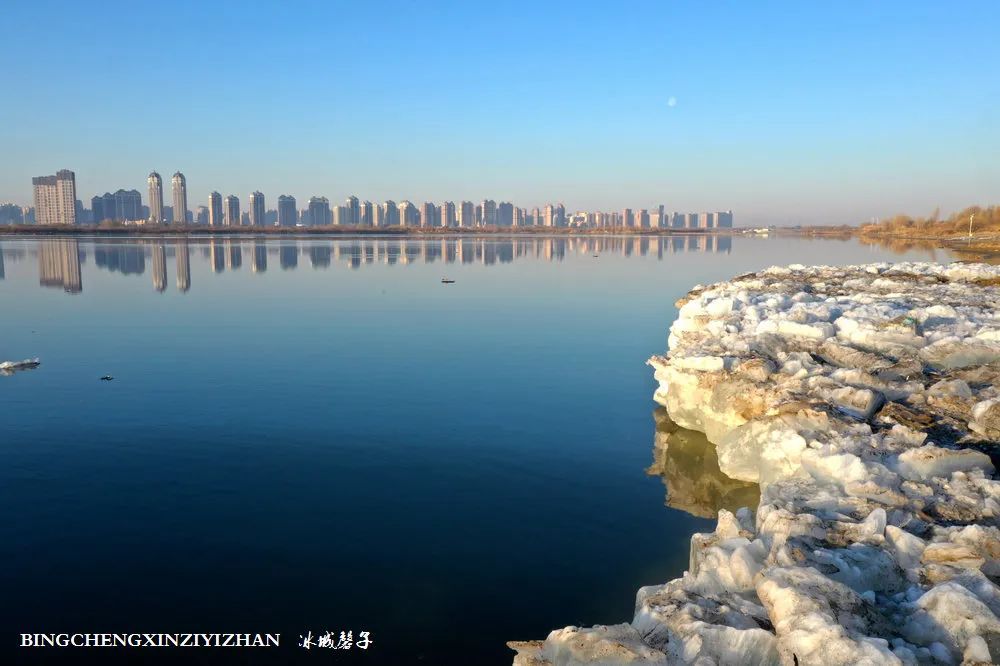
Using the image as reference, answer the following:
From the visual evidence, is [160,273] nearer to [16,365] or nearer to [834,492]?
[16,365]

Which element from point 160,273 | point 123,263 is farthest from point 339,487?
point 123,263

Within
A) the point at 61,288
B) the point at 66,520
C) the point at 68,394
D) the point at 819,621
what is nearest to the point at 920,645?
the point at 819,621

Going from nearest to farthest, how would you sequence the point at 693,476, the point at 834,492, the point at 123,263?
the point at 834,492
the point at 693,476
the point at 123,263

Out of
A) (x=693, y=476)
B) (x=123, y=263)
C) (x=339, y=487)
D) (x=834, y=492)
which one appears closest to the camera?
(x=834, y=492)

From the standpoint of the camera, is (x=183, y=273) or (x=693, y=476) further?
(x=183, y=273)

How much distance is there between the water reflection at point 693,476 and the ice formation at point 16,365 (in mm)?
14263

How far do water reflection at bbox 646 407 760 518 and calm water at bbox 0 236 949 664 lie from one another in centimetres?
6

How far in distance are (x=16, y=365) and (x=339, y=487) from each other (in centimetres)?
1093

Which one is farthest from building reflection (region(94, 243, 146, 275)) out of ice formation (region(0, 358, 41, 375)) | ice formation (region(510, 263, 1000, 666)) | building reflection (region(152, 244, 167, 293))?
ice formation (region(510, 263, 1000, 666))

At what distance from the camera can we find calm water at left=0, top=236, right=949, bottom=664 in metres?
6.86

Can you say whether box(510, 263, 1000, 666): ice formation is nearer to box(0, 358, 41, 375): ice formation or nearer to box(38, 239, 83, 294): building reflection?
box(0, 358, 41, 375): ice formation

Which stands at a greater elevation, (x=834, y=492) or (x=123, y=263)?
(x=123, y=263)

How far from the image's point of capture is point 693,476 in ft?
36.4

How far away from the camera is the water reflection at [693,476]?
32.7 ft
